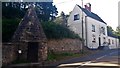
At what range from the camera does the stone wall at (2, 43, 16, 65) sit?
22.1m

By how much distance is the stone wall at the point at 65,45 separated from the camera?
30.6 metres

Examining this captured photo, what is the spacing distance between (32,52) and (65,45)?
Result: 8.47 metres

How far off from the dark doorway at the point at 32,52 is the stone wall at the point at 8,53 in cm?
191

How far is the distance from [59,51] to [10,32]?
281 inches

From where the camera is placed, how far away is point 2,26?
28578 millimetres

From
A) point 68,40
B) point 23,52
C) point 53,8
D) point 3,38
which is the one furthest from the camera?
point 53,8

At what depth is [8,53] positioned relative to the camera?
22.8 metres

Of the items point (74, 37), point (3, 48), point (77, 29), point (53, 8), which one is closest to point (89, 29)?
point (77, 29)

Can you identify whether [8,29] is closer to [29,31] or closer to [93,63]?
[29,31]

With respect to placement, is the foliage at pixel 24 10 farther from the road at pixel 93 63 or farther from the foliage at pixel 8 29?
the road at pixel 93 63

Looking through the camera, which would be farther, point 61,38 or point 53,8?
point 53,8

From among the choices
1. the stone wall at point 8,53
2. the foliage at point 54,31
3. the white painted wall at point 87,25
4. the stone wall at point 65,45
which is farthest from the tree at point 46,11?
the stone wall at point 8,53

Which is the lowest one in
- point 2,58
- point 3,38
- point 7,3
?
point 2,58

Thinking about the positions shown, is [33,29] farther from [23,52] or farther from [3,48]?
[3,48]
